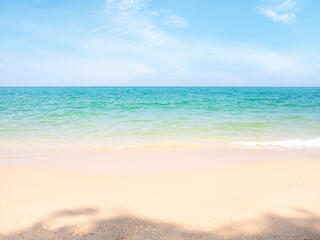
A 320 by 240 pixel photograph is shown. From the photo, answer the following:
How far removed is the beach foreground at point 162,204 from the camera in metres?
2.87

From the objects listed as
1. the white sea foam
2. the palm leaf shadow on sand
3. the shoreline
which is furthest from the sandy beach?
the white sea foam

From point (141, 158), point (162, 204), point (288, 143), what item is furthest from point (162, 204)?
point (288, 143)

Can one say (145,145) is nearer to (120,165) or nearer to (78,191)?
(120,165)

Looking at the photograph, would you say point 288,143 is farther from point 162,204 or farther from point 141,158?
point 162,204

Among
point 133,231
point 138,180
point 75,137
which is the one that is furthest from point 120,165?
point 75,137

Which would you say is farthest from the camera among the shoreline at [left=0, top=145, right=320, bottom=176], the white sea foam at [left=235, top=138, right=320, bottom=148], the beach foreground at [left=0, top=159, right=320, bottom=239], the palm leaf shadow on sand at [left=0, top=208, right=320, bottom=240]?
the white sea foam at [left=235, top=138, right=320, bottom=148]

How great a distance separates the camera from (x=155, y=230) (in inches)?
114

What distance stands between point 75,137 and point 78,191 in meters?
5.16

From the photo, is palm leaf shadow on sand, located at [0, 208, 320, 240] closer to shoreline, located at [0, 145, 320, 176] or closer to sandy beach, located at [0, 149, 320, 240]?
sandy beach, located at [0, 149, 320, 240]

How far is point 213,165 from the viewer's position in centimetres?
568

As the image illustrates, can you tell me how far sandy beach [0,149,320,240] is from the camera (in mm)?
2871

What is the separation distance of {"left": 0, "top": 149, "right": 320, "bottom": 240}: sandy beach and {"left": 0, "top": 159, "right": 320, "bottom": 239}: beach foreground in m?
0.01

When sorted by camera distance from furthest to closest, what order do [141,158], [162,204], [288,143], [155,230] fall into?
1. [288,143]
2. [141,158]
3. [162,204]
4. [155,230]

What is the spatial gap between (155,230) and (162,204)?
0.72 m
